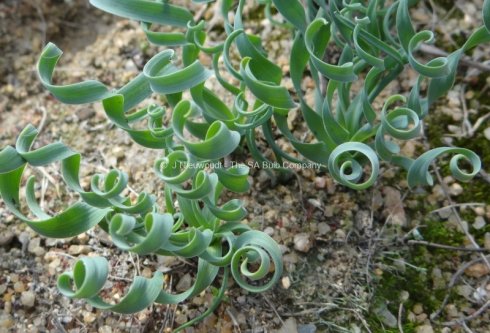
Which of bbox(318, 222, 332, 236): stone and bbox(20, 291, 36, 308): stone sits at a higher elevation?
bbox(318, 222, 332, 236): stone

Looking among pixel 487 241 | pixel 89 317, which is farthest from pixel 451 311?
pixel 89 317

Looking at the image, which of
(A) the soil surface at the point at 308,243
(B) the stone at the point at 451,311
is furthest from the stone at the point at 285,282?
(B) the stone at the point at 451,311

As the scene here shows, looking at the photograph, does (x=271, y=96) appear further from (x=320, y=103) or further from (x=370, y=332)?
(x=370, y=332)

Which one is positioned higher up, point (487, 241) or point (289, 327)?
point (487, 241)

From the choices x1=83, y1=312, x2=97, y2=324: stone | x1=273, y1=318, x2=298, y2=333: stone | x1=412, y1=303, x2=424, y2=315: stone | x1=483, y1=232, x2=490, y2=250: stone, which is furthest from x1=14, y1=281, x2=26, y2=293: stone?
x1=483, y1=232, x2=490, y2=250: stone

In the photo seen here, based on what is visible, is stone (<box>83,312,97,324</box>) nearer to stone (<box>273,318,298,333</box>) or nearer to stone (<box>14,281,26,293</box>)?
stone (<box>14,281,26,293</box>)

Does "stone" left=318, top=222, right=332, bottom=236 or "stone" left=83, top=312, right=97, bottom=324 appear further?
"stone" left=318, top=222, right=332, bottom=236

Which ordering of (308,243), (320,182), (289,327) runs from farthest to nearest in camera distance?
(320,182) → (308,243) → (289,327)

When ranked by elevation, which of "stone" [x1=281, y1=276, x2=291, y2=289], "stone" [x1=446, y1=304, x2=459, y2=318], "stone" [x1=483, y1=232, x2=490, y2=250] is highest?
"stone" [x1=483, y1=232, x2=490, y2=250]

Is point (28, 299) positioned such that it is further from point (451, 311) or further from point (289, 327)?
point (451, 311)
